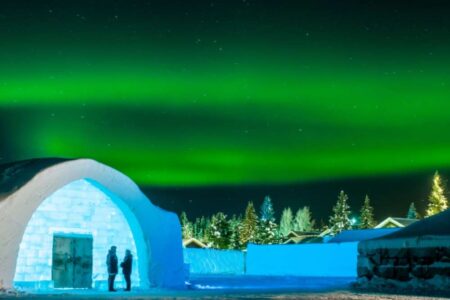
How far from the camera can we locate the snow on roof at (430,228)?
18141 millimetres

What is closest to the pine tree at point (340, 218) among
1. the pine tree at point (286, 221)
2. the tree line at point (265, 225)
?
the tree line at point (265, 225)

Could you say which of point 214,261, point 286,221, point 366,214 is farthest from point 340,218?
point 286,221

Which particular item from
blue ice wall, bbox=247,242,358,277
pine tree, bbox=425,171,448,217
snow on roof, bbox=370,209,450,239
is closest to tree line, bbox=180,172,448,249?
pine tree, bbox=425,171,448,217

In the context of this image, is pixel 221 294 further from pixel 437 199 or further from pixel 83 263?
pixel 437 199

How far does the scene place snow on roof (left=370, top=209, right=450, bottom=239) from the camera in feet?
59.5

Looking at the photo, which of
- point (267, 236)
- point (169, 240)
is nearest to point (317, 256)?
point (169, 240)

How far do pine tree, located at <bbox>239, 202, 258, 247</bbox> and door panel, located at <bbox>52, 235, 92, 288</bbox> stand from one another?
73478 millimetres

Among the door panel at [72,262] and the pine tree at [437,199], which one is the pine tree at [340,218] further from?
the door panel at [72,262]

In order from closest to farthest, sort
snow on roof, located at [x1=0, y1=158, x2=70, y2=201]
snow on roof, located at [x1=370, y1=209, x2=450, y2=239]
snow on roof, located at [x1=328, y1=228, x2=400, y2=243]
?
snow on roof, located at [x1=0, y1=158, x2=70, y2=201] → snow on roof, located at [x1=370, y1=209, x2=450, y2=239] → snow on roof, located at [x1=328, y1=228, x2=400, y2=243]

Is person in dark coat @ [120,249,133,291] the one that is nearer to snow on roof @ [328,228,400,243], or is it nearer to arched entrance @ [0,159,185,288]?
arched entrance @ [0,159,185,288]

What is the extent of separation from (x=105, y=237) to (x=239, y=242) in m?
75.2

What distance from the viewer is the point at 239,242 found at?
9512 cm

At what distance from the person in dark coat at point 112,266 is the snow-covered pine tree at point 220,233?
72.3 metres

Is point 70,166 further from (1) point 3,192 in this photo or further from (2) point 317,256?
(2) point 317,256
